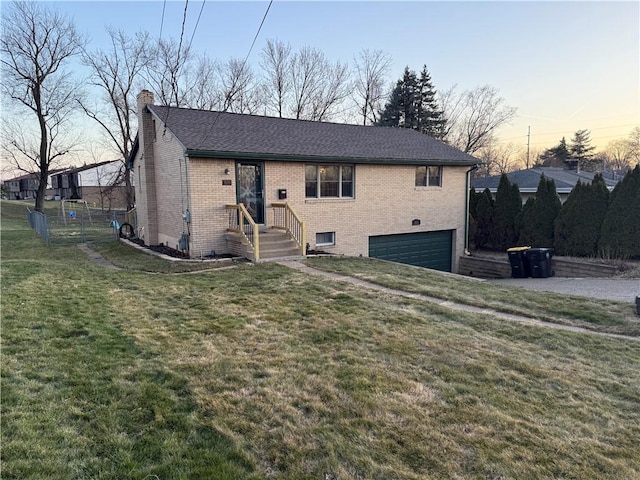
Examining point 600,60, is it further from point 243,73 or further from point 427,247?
point 243,73

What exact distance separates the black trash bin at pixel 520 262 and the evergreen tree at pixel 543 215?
9.50ft

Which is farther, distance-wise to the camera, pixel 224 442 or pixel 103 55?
pixel 103 55

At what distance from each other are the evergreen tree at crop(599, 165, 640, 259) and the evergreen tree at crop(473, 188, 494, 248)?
4.71 meters

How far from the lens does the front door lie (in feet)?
40.4

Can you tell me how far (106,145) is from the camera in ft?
118

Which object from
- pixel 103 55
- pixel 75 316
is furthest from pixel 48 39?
pixel 75 316

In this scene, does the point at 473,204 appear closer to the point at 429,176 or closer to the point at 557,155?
the point at 429,176

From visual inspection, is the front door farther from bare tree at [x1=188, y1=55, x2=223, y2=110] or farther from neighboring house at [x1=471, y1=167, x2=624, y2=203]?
bare tree at [x1=188, y1=55, x2=223, y2=110]

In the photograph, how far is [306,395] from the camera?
3.48m

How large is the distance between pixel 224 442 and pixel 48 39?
1471 inches

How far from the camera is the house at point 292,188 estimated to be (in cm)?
1176

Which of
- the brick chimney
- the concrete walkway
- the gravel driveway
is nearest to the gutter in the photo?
the concrete walkway

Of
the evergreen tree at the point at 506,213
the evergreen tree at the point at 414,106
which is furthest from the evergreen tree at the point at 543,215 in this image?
the evergreen tree at the point at 414,106

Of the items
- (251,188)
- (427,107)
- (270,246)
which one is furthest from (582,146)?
(270,246)
